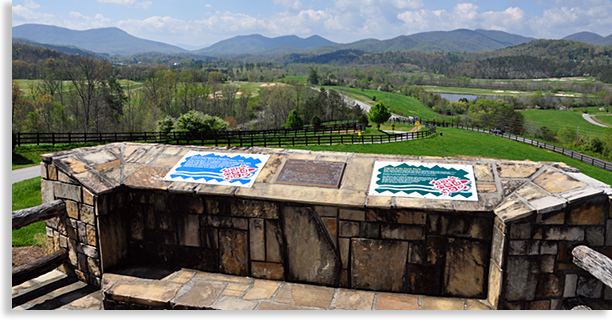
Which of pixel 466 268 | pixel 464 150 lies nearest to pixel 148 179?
pixel 466 268

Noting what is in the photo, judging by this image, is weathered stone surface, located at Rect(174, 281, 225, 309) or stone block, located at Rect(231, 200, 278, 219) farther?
stone block, located at Rect(231, 200, 278, 219)

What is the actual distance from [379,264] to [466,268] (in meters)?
1.02

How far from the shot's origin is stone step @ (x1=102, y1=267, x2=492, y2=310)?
432cm

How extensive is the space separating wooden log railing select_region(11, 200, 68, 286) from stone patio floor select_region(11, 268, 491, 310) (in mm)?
199

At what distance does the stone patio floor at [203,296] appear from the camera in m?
4.34

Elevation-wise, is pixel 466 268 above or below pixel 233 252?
above

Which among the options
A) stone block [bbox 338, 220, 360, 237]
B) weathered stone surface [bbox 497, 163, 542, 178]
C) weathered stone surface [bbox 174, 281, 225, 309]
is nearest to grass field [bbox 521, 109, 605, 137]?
weathered stone surface [bbox 497, 163, 542, 178]

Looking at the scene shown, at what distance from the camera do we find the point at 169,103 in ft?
192

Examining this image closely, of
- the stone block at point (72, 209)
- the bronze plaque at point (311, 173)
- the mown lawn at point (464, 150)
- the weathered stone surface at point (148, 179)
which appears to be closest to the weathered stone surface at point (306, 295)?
the bronze plaque at point (311, 173)

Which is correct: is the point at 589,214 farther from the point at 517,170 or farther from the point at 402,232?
the point at 402,232

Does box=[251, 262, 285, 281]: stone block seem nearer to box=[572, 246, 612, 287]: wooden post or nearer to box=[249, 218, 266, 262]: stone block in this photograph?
box=[249, 218, 266, 262]: stone block

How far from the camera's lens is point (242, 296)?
4.54 metres

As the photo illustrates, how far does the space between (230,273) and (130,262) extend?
1579 mm
